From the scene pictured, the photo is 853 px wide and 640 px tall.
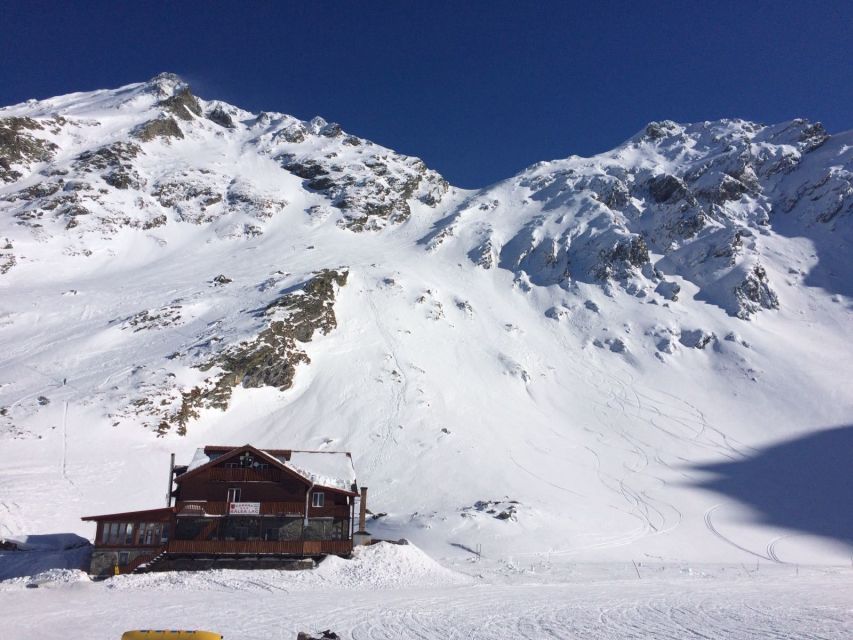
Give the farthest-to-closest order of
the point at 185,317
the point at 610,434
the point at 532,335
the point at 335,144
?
the point at 335,144
the point at 532,335
the point at 185,317
the point at 610,434

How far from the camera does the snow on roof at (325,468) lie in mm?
35062

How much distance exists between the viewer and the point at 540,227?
371 ft

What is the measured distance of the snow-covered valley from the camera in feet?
139

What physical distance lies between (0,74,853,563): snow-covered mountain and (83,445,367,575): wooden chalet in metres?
9.53

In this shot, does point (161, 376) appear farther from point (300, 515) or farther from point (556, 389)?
point (556, 389)

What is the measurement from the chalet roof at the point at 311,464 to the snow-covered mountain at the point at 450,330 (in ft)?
29.3

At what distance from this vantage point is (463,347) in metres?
78.4

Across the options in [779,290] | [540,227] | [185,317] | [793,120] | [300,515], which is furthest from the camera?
[793,120]

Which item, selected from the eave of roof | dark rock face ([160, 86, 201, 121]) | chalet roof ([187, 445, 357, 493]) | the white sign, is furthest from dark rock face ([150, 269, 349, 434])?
dark rock face ([160, 86, 201, 121])

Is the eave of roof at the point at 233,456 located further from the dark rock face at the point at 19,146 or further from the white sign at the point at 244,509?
the dark rock face at the point at 19,146

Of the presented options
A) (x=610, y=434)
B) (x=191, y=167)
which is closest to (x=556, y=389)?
(x=610, y=434)

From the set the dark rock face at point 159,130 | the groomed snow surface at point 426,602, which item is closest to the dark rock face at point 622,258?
the groomed snow surface at point 426,602

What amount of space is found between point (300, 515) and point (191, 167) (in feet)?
350

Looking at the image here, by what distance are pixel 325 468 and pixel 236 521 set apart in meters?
5.73
